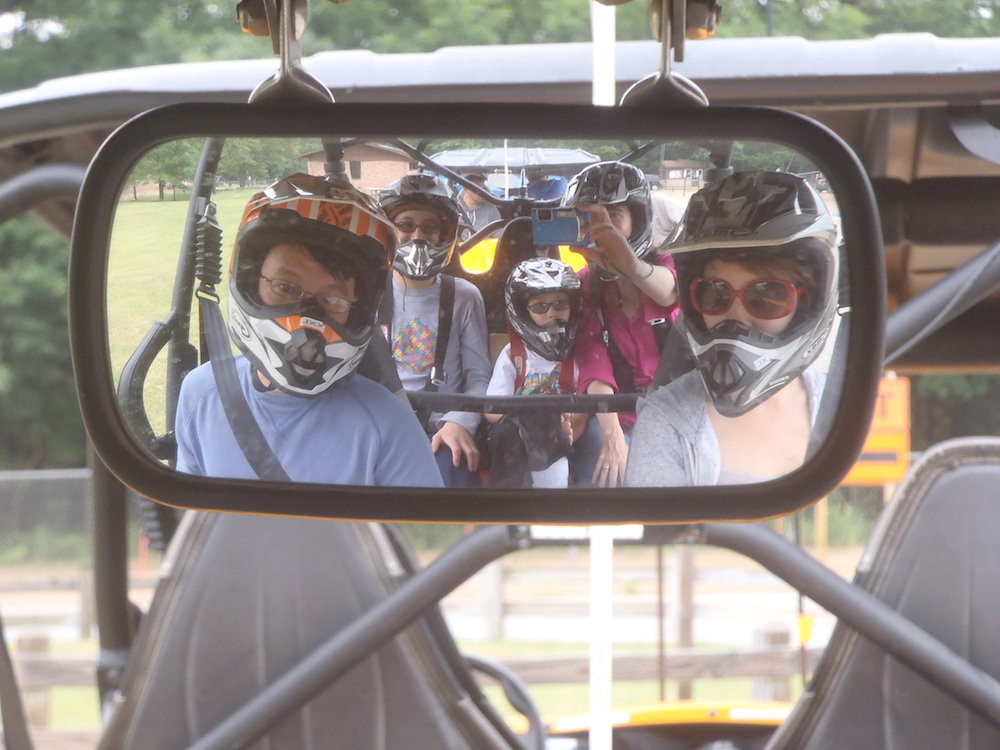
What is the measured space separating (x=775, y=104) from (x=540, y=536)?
3.44ft

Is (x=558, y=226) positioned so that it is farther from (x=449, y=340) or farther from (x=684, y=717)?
(x=684, y=717)

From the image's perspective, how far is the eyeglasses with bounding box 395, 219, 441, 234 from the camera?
118 cm

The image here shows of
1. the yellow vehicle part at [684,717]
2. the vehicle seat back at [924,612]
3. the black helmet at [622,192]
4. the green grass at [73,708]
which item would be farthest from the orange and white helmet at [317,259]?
the green grass at [73,708]

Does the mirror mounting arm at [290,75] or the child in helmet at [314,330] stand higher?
the mirror mounting arm at [290,75]

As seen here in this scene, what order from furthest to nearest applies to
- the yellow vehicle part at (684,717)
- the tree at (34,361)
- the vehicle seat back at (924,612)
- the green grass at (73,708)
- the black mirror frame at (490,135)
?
1. the tree at (34,361)
2. the green grass at (73,708)
3. the yellow vehicle part at (684,717)
4. the vehicle seat back at (924,612)
5. the black mirror frame at (490,135)

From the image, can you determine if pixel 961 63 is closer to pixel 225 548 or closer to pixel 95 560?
pixel 225 548

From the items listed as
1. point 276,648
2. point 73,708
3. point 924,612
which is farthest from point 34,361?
point 924,612

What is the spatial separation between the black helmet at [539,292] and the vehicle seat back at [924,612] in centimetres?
165

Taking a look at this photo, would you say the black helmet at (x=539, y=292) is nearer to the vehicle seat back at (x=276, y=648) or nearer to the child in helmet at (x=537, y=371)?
the child in helmet at (x=537, y=371)

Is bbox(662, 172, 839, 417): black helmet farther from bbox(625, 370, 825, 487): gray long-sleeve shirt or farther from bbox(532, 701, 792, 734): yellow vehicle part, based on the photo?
bbox(532, 701, 792, 734): yellow vehicle part

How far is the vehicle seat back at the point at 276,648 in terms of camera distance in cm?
255

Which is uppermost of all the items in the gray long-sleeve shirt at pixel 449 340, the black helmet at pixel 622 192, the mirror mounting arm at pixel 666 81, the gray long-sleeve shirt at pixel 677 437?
the mirror mounting arm at pixel 666 81

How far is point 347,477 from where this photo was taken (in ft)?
4.32

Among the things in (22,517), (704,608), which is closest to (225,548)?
(704,608)
